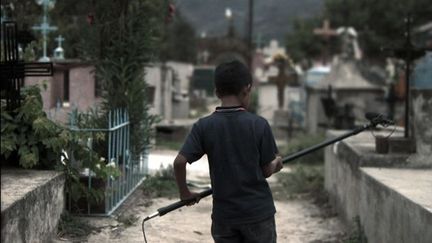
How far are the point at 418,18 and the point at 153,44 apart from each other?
32491 millimetres

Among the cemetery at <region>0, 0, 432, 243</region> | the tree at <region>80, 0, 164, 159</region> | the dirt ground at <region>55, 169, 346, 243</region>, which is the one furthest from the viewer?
the tree at <region>80, 0, 164, 159</region>

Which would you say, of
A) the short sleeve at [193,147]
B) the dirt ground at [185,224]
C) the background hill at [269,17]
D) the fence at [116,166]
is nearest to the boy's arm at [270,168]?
the short sleeve at [193,147]

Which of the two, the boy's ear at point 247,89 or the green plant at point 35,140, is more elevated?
the boy's ear at point 247,89

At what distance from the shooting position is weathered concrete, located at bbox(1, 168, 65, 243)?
3.74 m

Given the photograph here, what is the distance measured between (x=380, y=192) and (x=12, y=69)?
298 centimetres

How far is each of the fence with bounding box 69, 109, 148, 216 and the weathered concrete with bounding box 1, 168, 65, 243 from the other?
0.73 metres

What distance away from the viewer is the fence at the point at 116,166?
6.02m

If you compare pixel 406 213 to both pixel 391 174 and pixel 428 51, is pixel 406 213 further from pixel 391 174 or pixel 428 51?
pixel 428 51

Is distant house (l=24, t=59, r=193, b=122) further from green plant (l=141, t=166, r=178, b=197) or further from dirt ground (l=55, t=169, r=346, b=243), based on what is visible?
dirt ground (l=55, t=169, r=346, b=243)

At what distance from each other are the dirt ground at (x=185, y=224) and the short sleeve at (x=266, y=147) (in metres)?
2.27

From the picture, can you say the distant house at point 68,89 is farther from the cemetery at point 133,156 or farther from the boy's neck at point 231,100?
the boy's neck at point 231,100

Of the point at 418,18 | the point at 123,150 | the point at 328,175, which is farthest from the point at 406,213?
the point at 418,18

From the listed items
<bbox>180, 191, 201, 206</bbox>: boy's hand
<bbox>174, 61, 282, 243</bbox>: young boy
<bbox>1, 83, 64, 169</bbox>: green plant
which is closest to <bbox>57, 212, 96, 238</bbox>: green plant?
<bbox>1, 83, 64, 169</bbox>: green plant

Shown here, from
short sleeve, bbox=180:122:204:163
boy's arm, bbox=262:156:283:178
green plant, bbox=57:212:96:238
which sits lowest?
green plant, bbox=57:212:96:238
